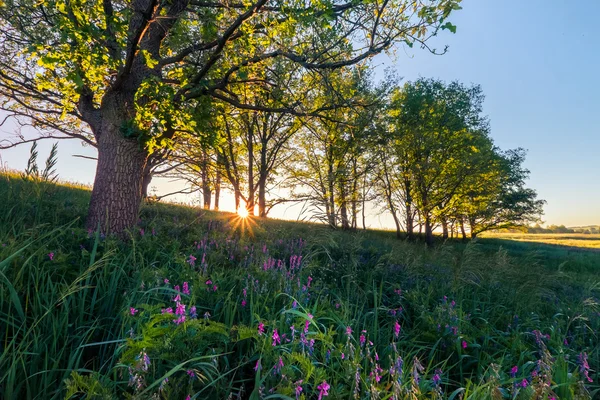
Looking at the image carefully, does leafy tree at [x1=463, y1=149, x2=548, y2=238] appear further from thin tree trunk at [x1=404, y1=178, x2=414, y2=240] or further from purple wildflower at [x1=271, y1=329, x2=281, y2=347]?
purple wildflower at [x1=271, y1=329, x2=281, y2=347]

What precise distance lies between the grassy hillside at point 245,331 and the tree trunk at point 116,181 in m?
0.64

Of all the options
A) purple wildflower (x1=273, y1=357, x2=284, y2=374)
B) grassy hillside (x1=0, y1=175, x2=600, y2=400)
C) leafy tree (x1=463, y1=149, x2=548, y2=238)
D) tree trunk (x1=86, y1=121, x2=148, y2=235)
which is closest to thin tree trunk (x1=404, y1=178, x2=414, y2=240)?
leafy tree (x1=463, y1=149, x2=548, y2=238)

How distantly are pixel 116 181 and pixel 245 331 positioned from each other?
5.15m

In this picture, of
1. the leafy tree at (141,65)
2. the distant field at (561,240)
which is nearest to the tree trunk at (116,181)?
the leafy tree at (141,65)

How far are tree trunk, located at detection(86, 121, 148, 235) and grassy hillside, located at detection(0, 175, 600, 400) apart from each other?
64 cm

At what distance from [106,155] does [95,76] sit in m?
1.44

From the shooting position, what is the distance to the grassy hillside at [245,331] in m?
1.75

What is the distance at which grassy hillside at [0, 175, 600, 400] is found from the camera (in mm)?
1754

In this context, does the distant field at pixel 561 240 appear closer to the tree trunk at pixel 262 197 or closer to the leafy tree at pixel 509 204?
the leafy tree at pixel 509 204

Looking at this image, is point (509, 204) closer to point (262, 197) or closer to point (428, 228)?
point (428, 228)

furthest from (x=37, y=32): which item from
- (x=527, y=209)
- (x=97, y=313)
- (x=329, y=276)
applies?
(x=527, y=209)

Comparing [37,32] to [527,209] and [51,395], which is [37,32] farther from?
[527,209]

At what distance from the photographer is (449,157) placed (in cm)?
2219

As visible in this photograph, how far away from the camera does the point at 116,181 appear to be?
5.84 meters
